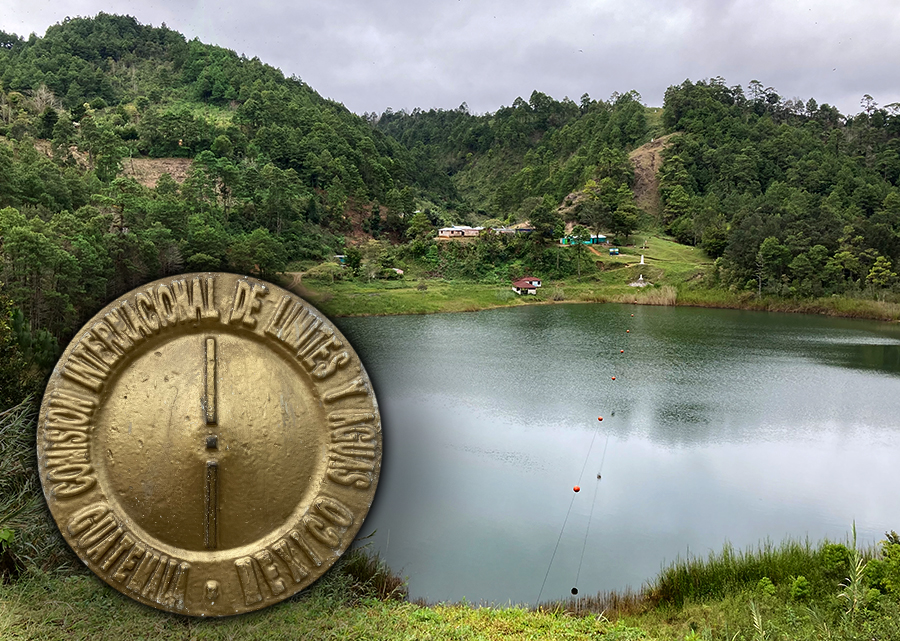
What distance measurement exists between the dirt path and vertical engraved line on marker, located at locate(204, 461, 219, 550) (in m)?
62.3

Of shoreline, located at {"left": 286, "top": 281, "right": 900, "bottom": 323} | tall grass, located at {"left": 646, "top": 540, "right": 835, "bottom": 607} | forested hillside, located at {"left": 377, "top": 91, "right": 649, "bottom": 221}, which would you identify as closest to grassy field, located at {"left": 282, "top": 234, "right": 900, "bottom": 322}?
shoreline, located at {"left": 286, "top": 281, "right": 900, "bottom": 323}

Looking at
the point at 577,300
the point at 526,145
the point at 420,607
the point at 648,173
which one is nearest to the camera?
the point at 420,607

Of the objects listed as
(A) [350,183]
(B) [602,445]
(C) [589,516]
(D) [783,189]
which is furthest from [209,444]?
(D) [783,189]

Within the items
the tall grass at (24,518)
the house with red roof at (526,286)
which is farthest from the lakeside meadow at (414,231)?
the house with red roof at (526,286)

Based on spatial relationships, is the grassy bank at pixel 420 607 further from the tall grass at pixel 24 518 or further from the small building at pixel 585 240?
the small building at pixel 585 240

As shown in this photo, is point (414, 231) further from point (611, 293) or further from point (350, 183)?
point (611, 293)

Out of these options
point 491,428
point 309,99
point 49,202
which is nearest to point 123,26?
point 309,99

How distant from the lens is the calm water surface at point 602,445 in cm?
892

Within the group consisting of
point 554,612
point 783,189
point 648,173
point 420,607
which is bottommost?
point 554,612

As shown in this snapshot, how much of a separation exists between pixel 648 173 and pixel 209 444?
221 ft

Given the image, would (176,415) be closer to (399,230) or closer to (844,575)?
(844,575)

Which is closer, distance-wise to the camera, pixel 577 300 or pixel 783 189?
pixel 577 300

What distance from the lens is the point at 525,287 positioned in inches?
1564

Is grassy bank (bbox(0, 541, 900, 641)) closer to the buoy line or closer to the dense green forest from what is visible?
the buoy line
